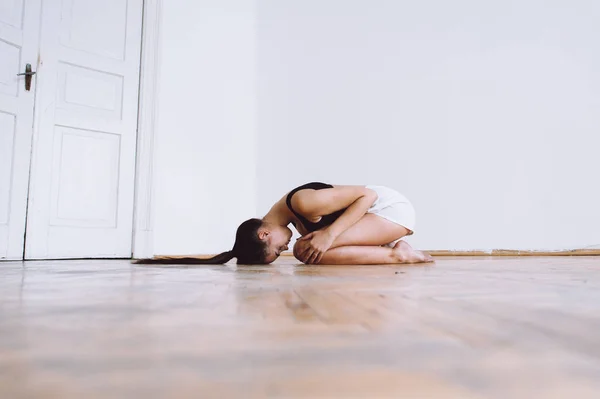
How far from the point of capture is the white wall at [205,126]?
336 cm

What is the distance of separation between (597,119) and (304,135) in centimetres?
240

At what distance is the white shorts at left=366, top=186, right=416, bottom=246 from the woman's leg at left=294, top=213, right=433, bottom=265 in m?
0.02

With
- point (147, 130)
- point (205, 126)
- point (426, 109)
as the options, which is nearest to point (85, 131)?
point (147, 130)

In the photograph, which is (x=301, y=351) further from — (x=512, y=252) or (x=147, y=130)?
(x=512, y=252)

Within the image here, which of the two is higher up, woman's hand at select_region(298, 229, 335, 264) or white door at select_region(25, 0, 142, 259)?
white door at select_region(25, 0, 142, 259)

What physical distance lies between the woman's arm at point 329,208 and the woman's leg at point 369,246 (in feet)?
0.19

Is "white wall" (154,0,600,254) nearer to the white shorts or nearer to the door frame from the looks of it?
the door frame

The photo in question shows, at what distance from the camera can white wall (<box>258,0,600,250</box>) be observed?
3.89m

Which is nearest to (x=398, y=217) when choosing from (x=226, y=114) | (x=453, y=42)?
(x=226, y=114)

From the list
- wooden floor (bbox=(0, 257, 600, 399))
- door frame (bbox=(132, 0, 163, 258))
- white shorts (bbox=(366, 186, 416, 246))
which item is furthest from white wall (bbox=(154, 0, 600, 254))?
wooden floor (bbox=(0, 257, 600, 399))

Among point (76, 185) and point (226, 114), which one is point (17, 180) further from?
point (226, 114)

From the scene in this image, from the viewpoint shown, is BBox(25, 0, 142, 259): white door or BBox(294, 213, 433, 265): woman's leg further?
BBox(25, 0, 142, 259): white door

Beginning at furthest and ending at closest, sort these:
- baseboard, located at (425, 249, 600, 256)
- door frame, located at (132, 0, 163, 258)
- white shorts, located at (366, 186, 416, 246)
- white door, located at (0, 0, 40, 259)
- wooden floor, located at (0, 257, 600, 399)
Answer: baseboard, located at (425, 249, 600, 256) → door frame, located at (132, 0, 163, 258) → white door, located at (0, 0, 40, 259) → white shorts, located at (366, 186, 416, 246) → wooden floor, located at (0, 257, 600, 399)

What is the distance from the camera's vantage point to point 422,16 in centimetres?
409
